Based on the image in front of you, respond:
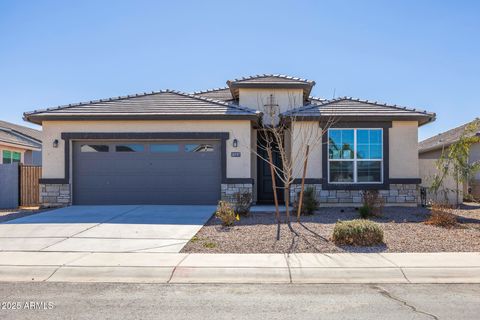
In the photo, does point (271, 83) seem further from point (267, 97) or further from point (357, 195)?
point (357, 195)

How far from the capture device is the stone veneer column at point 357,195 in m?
14.0

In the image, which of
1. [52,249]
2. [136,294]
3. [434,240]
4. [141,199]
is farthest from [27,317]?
[141,199]

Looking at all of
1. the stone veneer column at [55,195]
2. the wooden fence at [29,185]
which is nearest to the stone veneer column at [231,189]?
the stone veneer column at [55,195]

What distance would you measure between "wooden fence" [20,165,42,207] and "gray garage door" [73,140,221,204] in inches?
77.2

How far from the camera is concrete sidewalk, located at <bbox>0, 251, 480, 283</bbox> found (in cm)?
631

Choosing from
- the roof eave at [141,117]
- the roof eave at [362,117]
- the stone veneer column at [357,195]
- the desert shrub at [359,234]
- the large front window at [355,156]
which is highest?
the roof eave at [141,117]

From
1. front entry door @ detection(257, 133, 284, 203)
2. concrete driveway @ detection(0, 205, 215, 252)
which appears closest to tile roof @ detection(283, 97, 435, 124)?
front entry door @ detection(257, 133, 284, 203)

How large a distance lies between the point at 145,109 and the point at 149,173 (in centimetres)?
250

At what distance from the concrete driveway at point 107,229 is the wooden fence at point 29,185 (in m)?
2.60

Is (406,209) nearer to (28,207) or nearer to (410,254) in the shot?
(410,254)

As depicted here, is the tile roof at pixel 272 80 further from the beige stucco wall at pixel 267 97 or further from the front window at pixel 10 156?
the front window at pixel 10 156

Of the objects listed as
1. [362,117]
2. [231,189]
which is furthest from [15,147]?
[362,117]

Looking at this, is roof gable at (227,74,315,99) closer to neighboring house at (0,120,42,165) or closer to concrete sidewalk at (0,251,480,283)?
concrete sidewalk at (0,251,480,283)

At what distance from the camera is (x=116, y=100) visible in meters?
15.3
